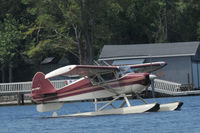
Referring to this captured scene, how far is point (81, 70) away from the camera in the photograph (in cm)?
2517

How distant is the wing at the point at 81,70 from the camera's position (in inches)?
952

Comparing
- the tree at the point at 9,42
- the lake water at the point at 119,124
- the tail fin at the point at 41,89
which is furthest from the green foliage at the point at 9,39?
the tail fin at the point at 41,89

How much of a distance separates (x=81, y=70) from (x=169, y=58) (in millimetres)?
21583

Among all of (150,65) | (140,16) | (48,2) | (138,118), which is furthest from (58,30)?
(138,118)

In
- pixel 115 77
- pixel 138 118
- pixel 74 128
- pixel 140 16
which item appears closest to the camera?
pixel 74 128

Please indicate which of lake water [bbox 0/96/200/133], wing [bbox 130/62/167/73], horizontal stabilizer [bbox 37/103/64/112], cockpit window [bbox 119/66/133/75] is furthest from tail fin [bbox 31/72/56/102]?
wing [bbox 130/62/167/73]

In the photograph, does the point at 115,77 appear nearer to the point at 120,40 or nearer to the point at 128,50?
the point at 128,50

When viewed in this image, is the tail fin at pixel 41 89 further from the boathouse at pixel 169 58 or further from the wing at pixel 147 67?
the boathouse at pixel 169 58

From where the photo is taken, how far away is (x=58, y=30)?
173 ft

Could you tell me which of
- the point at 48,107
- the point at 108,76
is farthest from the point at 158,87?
the point at 48,107

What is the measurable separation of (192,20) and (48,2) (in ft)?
63.6

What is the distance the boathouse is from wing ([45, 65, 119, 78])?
61.9ft

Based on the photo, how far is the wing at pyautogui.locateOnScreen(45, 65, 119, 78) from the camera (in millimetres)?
24172

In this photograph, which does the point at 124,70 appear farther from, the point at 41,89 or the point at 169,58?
the point at 169,58
